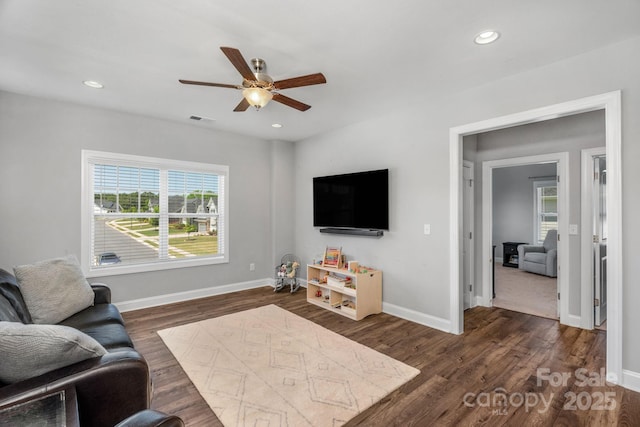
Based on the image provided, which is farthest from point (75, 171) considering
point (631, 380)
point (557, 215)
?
point (557, 215)

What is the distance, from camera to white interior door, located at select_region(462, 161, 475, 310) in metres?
4.06

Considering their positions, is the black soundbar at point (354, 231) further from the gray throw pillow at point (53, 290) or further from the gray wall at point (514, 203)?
the gray wall at point (514, 203)

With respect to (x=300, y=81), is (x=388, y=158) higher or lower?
lower

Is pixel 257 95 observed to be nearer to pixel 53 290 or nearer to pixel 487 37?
pixel 487 37

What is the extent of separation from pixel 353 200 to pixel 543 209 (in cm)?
609

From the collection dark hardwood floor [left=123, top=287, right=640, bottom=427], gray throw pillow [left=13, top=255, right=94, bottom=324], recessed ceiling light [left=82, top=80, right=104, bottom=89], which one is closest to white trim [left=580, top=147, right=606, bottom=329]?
dark hardwood floor [left=123, top=287, right=640, bottom=427]

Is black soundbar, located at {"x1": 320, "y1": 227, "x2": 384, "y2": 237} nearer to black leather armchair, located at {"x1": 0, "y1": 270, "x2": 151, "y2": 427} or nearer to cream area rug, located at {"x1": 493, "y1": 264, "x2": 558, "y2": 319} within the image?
cream area rug, located at {"x1": 493, "y1": 264, "x2": 558, "y2": 319}

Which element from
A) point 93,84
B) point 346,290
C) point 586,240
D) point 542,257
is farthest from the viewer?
point 542,257

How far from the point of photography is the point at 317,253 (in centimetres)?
505

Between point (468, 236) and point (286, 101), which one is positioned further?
point (468, 236)

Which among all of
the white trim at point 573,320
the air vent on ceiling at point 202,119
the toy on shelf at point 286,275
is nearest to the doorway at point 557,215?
the white trim at point 573,320

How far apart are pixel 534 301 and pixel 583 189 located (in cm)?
190

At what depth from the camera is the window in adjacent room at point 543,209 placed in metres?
7.41

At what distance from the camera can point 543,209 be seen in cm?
752
